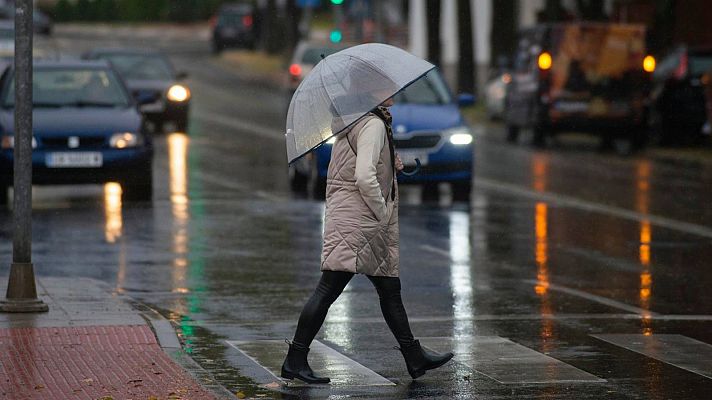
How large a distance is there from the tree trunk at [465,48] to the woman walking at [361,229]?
1276 inches

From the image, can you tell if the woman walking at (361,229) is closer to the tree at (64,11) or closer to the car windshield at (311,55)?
the car windshield at (311,55)

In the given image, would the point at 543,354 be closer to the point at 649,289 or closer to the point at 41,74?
the point at 649,289

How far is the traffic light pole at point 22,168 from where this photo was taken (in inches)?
429

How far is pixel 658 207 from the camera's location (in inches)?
785

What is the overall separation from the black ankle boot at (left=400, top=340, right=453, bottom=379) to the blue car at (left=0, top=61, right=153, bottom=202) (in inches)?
399

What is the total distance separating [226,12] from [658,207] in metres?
48.4

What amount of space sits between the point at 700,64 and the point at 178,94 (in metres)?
9.53

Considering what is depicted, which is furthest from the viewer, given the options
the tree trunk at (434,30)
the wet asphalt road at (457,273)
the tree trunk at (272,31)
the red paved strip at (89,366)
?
the tree trunk at (272,31)

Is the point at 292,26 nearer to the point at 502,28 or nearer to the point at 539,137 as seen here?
the point at 502,28

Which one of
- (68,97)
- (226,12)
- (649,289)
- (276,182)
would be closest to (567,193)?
(276,182)

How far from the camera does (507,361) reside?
9664 mm

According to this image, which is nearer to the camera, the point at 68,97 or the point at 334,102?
the point at 334,102

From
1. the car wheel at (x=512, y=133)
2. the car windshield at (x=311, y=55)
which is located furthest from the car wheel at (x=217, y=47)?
the car wheel at (x=512, y=133)

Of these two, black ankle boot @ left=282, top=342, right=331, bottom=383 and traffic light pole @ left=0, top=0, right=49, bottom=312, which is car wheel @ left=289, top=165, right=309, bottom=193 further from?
black ankle boot @ left=282, top=342, right=331, bottom=383
